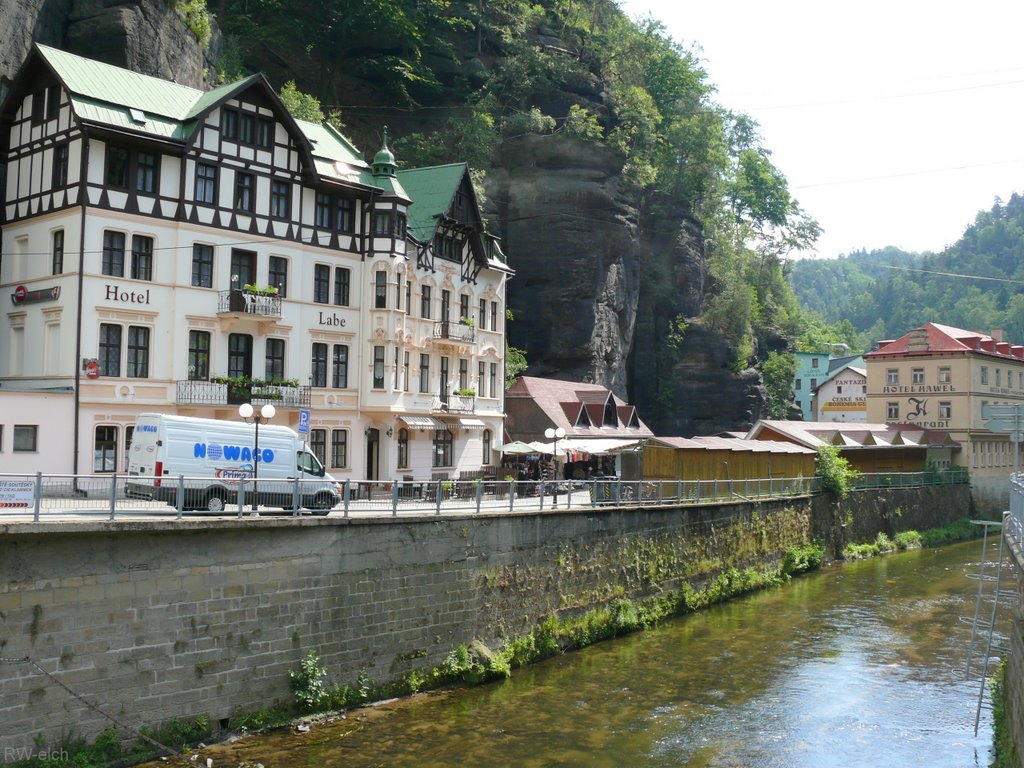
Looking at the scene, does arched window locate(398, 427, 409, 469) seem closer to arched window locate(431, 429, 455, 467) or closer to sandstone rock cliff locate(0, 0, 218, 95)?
arched window locate(431, 429, 455, 467)

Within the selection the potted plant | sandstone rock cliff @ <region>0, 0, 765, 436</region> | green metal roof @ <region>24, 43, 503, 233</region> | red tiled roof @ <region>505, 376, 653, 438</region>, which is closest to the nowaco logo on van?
the potted plant

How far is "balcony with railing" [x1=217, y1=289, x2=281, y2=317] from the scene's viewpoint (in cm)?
3484

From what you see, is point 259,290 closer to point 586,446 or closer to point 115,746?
point 586,446

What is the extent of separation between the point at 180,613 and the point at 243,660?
176 cm

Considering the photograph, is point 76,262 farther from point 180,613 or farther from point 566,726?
point 566,726

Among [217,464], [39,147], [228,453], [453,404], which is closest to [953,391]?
[453,404]

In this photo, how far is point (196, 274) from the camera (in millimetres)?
34594

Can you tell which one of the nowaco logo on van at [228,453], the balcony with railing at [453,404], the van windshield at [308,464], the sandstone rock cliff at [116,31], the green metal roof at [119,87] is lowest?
the van windshield at [308,464]

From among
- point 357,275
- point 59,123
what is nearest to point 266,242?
point 357,275

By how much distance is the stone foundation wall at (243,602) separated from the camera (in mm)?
17938

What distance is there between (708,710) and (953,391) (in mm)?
53167

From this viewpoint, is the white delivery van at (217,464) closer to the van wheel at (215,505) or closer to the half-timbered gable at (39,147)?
the van wheel at (215,505)

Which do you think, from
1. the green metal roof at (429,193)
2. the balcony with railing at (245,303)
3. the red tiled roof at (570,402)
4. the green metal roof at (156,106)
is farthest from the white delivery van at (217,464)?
the red tiled roof at (570,402)

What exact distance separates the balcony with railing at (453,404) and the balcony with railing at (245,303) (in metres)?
9.78
